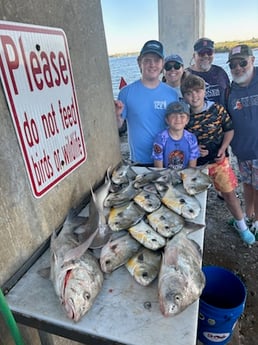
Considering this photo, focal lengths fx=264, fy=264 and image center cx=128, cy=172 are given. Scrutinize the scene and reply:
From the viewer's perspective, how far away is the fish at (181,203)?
1.76 m

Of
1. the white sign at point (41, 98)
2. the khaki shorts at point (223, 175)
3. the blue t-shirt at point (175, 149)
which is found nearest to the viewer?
the white sign at point (41, 98)

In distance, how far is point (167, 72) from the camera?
11.1 feet

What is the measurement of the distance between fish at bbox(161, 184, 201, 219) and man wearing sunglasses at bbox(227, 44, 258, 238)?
1407mm

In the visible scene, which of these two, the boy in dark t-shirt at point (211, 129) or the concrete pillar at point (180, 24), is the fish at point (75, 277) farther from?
the concrete pillar at point (180, 24)

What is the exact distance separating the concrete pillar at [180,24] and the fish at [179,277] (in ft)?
20.5

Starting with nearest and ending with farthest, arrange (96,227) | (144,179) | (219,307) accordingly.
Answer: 1. (96,227)
2. (219,307)
3. (144,179)

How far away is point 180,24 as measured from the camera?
641cm

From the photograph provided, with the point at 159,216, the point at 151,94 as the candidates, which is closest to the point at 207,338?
the point at 159,216

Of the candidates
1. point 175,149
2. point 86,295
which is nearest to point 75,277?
point 86,295

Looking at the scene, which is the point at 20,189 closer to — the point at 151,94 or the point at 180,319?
the point at 180,319

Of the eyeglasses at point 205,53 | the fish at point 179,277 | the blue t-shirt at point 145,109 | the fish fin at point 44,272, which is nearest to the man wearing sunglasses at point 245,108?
the eyeglasses at point 205,53

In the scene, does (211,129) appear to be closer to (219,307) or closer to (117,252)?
(219,307)

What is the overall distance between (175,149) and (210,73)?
Result: 1478mm

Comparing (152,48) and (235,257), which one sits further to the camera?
(235,257)
